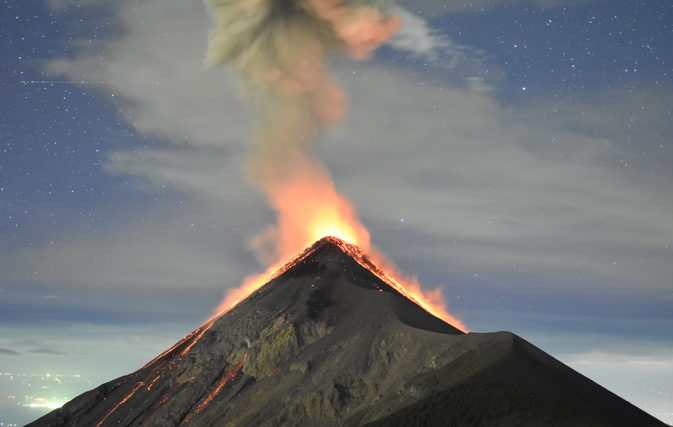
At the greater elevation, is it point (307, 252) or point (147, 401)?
point (307, 252)

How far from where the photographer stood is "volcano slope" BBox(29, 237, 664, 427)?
7456 cm

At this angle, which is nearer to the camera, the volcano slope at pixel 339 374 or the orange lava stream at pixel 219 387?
the volcano slope at pixel 339 374

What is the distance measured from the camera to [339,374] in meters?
97.8

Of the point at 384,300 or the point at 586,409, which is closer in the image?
the point at 586,409

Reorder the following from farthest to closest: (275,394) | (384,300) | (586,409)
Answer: (384,300)
(275,394)
(586,409)

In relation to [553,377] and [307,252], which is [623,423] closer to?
[553,377]

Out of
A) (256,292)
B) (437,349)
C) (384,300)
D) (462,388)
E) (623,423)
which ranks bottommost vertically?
(623,423)

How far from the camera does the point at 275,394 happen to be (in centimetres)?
10138

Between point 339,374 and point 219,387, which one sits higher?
point 219,387

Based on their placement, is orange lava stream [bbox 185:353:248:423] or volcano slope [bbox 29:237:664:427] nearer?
volcano slope [bbox 29:237:664:427]

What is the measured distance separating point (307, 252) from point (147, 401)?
63139 mm

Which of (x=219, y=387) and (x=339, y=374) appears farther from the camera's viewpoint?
(x=219, y=387)

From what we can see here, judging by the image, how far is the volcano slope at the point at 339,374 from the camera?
74562 mm

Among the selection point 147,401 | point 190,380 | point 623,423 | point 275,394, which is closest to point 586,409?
point 623,423
